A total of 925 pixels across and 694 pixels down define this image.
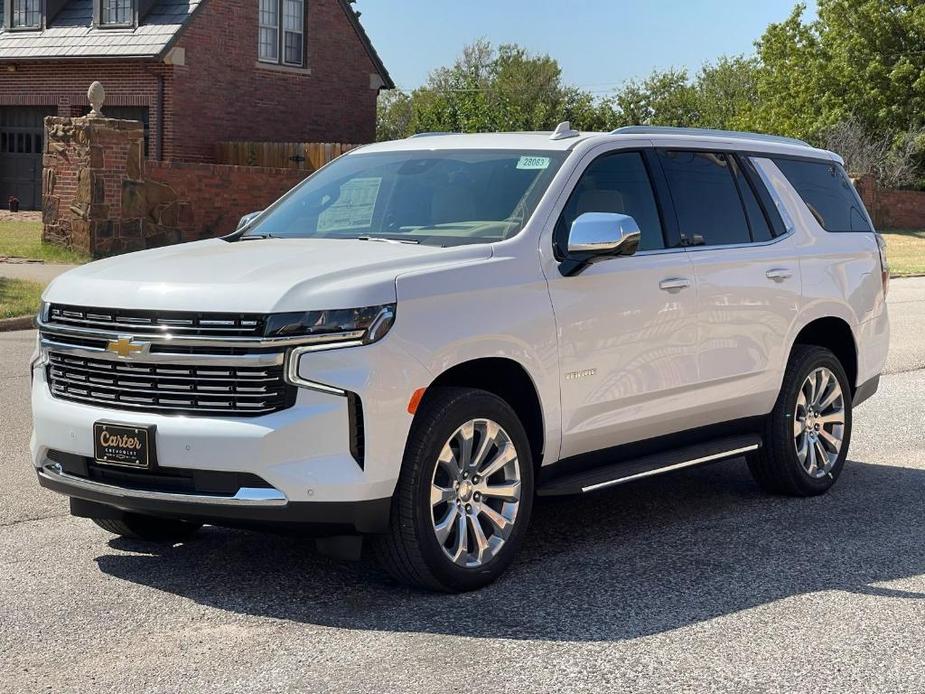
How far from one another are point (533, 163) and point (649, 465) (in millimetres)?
1520

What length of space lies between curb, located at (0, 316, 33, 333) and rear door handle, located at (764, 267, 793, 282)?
10561mm

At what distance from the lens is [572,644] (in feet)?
16.7

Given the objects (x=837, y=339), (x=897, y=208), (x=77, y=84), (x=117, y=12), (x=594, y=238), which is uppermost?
(x=117, y=12)

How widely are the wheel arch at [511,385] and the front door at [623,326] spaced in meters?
0.14

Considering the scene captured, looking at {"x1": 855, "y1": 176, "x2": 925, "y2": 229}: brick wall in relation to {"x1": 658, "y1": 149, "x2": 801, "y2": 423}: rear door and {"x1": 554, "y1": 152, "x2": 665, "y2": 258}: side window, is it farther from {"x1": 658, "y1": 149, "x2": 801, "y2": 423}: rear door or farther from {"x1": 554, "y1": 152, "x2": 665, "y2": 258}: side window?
{"x1": 554, "y1": 152, "x2": 665, "y2": 258}: side window

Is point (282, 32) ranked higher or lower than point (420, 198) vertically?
higher

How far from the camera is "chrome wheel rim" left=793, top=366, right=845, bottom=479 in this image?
7789 mm

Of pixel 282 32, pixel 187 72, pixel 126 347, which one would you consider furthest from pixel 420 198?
pixel 282 32

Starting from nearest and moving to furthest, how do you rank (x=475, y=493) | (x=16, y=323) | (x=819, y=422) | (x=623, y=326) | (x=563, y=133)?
(x=475, y=493), (x=623, y=326), (x=563, y=133), (x=819, y=422), (x=16, y=323)

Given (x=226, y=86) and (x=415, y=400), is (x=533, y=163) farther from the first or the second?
(x=226, y=86)

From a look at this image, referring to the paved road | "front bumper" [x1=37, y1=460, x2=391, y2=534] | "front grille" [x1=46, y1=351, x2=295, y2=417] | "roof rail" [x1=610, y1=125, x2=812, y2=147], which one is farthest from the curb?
"front bumper" [x1=37, y1=460, x2=391, y2=534]

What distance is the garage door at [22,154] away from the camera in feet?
115

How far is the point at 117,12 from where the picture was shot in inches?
1275

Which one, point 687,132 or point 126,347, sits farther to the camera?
point 687,132
